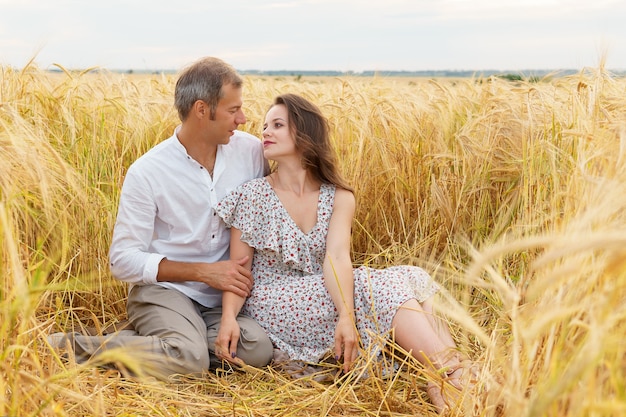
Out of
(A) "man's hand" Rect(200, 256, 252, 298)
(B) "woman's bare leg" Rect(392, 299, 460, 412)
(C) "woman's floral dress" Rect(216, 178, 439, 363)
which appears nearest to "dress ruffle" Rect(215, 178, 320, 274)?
(C) "woman's floral dress" Rect(216, 178, 439, 363)

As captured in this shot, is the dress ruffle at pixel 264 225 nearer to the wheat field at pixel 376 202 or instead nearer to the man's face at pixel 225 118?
the man's face at pixel 225 118

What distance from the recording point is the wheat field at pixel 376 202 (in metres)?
1.76

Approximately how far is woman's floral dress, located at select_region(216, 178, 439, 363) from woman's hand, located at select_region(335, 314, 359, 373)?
9 centimetres

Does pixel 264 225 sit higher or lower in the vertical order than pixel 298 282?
higher

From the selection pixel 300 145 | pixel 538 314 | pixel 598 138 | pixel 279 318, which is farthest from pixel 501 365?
pixel 300 145

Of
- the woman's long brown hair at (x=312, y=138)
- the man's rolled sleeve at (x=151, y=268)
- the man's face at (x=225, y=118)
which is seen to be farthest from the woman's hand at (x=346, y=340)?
the man's face at (x=225, y=118)

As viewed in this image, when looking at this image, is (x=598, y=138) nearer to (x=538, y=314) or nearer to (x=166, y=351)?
(x=538, y=314)

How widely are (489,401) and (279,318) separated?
121 cm

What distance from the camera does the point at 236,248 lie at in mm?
2785

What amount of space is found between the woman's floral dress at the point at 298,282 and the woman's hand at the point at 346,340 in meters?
0.09

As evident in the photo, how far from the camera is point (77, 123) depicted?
3527mm

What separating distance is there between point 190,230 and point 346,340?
0.78m

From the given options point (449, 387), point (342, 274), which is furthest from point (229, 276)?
point (449, 387)

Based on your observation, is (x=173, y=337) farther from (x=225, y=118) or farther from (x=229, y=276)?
(x=225, y=118)
